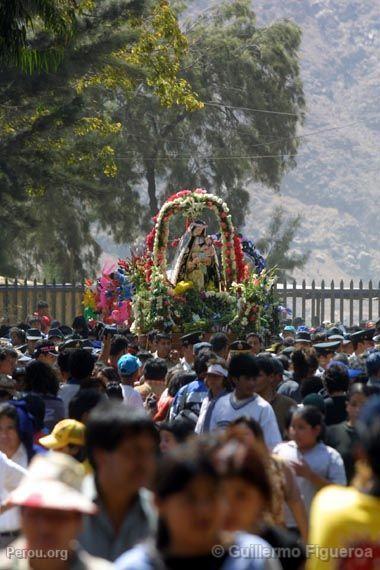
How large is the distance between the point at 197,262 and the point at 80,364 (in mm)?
11407

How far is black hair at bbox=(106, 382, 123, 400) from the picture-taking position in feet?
35.0

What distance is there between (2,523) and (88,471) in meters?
0.72

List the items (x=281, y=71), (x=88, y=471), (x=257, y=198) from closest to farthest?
(x=88, y=471), (x=281, y=71), (x=257, y=198)

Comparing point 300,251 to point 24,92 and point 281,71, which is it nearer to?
point 281,71

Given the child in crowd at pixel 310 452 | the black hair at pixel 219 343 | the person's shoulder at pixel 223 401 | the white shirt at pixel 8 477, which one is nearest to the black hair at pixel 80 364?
the person's shoulder at pixel 223 401

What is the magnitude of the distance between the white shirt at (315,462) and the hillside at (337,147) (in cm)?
10548

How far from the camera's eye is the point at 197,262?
22.0 meters

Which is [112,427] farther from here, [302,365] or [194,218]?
[194,218]

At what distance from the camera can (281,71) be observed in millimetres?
47281

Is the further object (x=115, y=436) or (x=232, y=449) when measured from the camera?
(x=115, y=436)

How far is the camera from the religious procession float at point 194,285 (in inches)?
825

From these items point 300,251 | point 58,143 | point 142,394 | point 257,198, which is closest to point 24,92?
point 58,143

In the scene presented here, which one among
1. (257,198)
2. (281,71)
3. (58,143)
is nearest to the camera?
(58,143)

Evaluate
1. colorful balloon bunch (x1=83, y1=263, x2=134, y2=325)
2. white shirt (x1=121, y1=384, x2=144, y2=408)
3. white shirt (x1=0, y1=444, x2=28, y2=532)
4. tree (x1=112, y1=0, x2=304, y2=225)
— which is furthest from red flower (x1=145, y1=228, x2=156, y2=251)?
tree (x1=112, y1=0, x2=304, y2=225)
